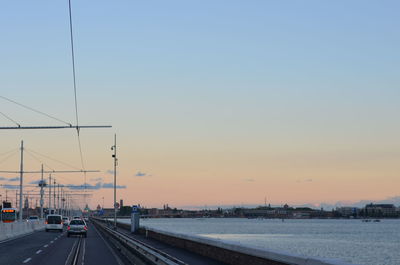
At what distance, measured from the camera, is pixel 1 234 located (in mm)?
53531

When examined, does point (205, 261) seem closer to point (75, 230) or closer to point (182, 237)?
point (182, 237)

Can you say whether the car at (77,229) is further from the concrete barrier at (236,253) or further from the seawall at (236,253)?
the concrete barrier at (236,253)

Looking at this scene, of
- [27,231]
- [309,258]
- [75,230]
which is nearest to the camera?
[309,258]

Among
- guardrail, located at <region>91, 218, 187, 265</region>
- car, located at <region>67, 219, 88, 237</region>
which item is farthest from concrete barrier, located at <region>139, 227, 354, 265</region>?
car, located at <region>67, 219, 88, 237</region>

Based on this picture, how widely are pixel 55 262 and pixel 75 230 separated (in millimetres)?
32780

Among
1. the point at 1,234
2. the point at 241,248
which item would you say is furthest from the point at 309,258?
the point at 1,234

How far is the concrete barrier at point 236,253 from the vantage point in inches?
554

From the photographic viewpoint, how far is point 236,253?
20.6 meters

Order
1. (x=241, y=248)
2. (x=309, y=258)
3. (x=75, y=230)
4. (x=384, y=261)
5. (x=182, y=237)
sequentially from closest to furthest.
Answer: (x=309, y=258) < (x=241, y=248) < (x=182, y=237) < (x=75, y=230) < (x=384, y=261)

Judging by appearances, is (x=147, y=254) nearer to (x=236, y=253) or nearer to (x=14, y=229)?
(x=236, y=253)

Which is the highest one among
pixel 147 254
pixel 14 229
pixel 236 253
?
pixel 236 253

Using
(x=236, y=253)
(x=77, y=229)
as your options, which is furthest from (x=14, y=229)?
(x=236, y=253)

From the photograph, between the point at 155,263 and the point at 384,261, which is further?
the point at 384,261

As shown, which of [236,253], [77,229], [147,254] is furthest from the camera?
[77,229]
